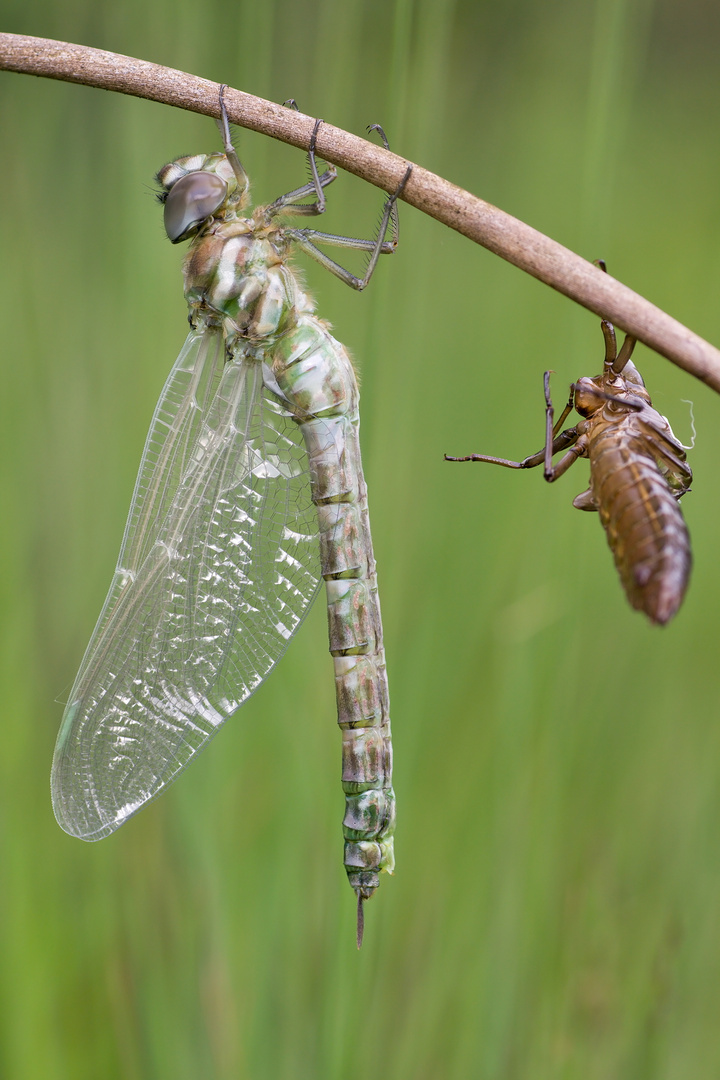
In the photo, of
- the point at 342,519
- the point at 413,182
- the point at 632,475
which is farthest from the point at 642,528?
the point at 342,519

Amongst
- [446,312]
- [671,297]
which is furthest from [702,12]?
[446,312]

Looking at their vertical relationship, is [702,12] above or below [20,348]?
above

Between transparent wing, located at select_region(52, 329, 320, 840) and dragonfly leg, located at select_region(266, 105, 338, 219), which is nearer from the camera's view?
dragonfly leg, located at select_region(266, 105, 338, 219)

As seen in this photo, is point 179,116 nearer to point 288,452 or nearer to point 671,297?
point 288,452

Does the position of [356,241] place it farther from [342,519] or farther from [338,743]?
[338,743]

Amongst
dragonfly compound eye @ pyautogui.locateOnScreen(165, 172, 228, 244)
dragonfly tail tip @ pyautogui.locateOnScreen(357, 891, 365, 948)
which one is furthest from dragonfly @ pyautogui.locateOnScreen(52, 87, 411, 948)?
dragonfly tail tip @ pyautogui.locateOnScreen(357, 891, 365, 948)

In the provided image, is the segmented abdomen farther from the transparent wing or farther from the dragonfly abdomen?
the transparent wing
